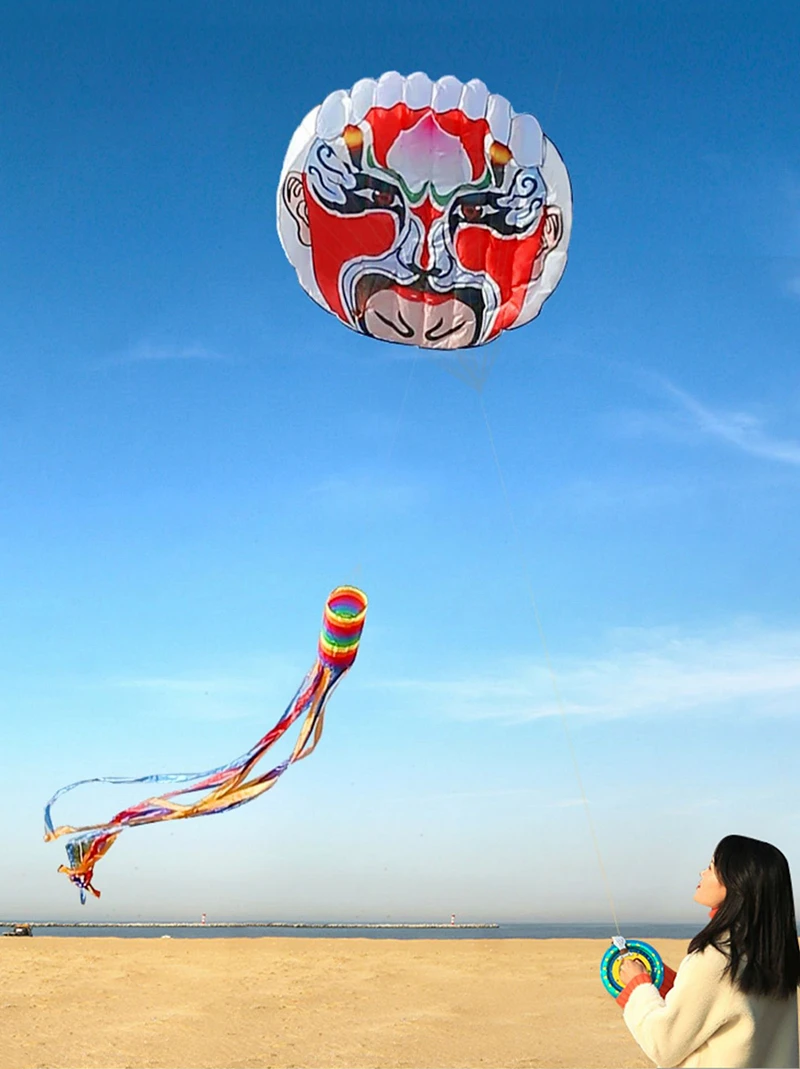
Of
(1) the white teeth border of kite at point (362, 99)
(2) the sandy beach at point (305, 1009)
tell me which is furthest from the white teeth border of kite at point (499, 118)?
(2) the sandy beach at point (305, 1009)

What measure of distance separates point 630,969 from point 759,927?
0.46m

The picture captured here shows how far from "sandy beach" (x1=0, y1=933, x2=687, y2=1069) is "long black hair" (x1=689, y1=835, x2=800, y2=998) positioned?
6952mm

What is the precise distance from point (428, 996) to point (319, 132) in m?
9.20

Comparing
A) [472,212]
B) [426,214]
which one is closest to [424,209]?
[426,214]

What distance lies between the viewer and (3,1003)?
10.9 m

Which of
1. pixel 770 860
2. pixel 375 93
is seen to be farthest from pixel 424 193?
pixel 770 860

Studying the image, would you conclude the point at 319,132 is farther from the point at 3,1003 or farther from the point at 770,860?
the point at 3,1003

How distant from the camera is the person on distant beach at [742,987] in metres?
2.33

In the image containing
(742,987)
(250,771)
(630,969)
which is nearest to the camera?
(742,987)

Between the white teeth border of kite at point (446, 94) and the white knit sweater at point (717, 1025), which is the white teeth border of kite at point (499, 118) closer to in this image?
the white teeth border of kite at point (446, 94)

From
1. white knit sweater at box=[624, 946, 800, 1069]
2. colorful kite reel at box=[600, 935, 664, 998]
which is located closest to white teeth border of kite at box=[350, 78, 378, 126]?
colorful kite reel at box=[600, 935, 664, 998]

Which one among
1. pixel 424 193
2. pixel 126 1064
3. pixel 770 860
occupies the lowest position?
pixel 126 1064

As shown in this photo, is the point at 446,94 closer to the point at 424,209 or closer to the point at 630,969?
the point at 424,209

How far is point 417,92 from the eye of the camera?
28.2 feet
